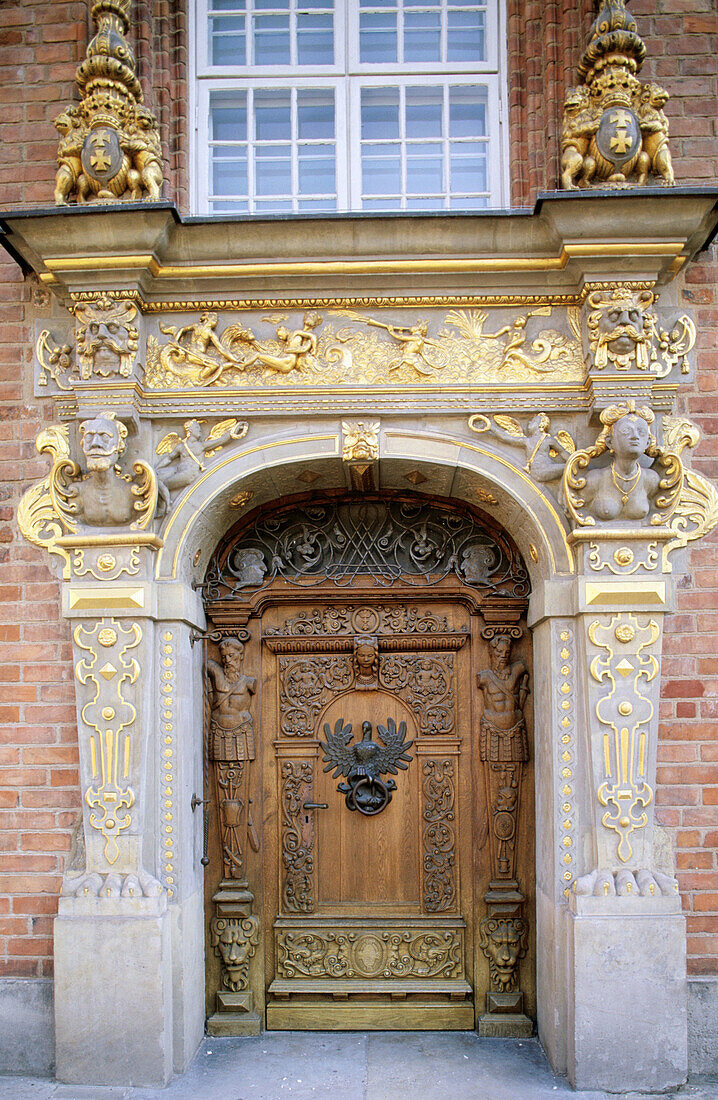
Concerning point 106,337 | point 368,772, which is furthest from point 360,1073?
point 106,337

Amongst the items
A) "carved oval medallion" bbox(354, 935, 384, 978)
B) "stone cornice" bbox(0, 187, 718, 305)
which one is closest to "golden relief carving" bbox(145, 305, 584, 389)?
"stone cornice" bbox(0, 187, 718, 305)

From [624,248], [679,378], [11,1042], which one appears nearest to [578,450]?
[679,378]

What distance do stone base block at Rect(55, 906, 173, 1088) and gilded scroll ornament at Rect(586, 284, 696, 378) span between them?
3.26m

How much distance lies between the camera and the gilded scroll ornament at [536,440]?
4531 mm

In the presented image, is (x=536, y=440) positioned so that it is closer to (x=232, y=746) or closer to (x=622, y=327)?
(x=622, y=327)

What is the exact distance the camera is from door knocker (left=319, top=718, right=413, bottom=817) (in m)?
5.01

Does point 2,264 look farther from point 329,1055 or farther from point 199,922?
point 329,1055

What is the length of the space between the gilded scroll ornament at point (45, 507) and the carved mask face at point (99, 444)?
11.9 inches

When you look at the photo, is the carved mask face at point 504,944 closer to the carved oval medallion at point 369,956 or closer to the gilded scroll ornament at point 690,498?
the carved oval medallion at point 369,956

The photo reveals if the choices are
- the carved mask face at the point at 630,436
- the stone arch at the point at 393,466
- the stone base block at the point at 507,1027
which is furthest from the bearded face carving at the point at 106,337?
the stone base block at the point at 507,1027

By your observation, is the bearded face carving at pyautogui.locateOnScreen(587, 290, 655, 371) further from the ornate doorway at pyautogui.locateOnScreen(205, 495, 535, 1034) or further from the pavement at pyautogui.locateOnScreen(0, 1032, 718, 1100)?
the pavement at pyautogui.locateOnScreen(0, 1032, 718, 1100)

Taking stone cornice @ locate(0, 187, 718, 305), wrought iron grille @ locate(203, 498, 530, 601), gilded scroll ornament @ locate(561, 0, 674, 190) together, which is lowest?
wrought iron grille @ locate(203, 498, 530, 601)

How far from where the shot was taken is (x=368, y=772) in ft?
16.4

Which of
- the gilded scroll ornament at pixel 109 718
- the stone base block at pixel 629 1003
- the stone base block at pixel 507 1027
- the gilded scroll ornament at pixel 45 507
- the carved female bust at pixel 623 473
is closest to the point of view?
the stone base block at pixel 629 1003
